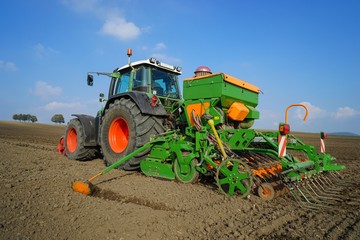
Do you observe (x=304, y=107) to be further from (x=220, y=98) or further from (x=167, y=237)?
(x=167, y=237)

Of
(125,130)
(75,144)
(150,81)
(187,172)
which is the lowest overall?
(187,172)

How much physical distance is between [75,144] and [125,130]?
2.30m

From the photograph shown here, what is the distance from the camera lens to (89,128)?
20.5 feet

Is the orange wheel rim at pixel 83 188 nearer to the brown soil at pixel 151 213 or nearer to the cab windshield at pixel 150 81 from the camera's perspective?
the brown soil at pixel 151 213

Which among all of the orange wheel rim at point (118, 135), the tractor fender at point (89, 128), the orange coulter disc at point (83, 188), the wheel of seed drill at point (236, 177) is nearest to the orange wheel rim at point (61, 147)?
the tractor fender at point (89, 128)

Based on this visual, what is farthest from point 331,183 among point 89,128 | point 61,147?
point 61,147

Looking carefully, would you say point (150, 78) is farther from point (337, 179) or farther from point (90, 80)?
point (337, 179)

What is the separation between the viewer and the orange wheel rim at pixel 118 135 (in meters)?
5.16

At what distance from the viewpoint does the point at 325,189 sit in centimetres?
421

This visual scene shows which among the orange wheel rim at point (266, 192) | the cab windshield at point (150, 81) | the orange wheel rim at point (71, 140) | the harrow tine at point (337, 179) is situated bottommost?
the harrow tine at point (337, 179)

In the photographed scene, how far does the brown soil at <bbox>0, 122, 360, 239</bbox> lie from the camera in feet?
7.34

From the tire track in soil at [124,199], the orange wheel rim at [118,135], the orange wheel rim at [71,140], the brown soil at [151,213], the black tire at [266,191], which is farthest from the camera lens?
the orange wheel rim at [71,140]

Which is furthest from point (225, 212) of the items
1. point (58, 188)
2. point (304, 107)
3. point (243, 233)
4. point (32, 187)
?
point (32, 187)

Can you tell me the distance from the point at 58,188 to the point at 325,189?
4241 mm
